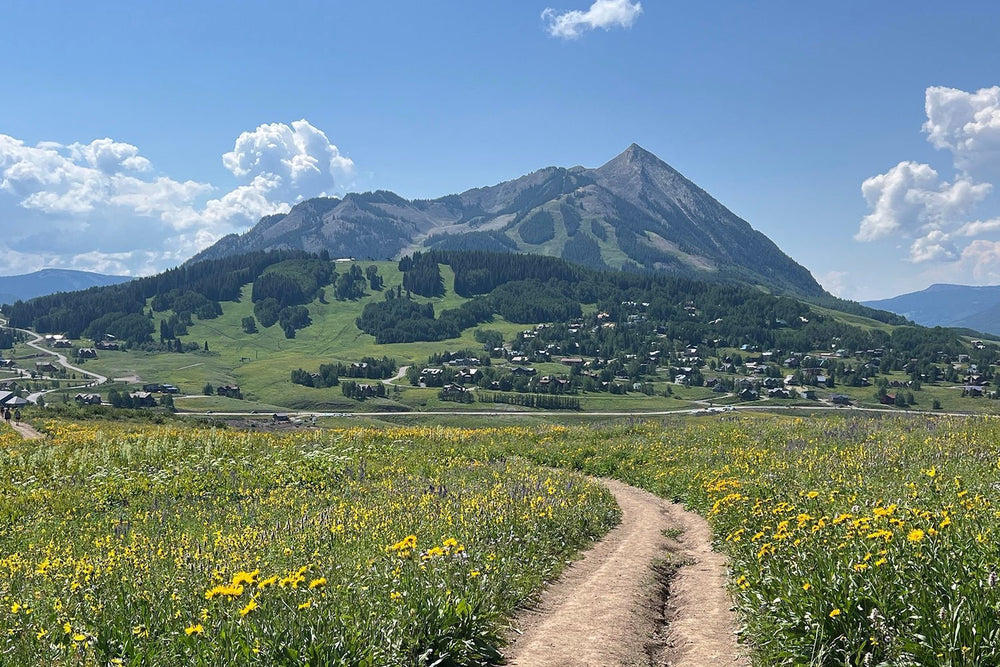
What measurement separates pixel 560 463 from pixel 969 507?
23068 mm

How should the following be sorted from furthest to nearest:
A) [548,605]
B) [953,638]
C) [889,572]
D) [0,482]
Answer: [0,482], [548,605], [889,572], [953,638]

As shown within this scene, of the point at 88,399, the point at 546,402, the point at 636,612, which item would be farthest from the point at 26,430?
the point at 546,402

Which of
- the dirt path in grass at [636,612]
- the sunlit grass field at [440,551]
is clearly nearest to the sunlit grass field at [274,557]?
the sunlit grass field at [440,551]

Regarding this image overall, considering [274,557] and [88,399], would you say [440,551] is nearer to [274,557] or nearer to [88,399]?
[274,557]

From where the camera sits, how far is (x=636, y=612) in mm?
10273

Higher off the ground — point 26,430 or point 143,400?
point 26,430

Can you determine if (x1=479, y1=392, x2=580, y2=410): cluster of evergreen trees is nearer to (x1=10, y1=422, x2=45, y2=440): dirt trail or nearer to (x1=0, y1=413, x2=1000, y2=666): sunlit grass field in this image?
(x1=10, y1=422, x2=45, y2=440): dirt trail

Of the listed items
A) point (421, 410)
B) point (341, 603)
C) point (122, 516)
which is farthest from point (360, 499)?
point (421, 410)

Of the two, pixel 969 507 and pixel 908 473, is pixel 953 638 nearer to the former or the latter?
pixel 969 507

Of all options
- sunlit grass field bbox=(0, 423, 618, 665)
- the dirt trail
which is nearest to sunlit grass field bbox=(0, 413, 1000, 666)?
sunlit grass field bbox=(0, 423, 618, 665)

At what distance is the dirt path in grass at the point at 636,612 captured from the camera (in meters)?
Answer: 8.40

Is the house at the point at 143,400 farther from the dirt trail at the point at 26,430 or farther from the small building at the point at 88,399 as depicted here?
the dirt trail at the point at 26,430

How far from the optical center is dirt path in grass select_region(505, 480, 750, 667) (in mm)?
8398

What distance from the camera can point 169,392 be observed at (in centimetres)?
19962
